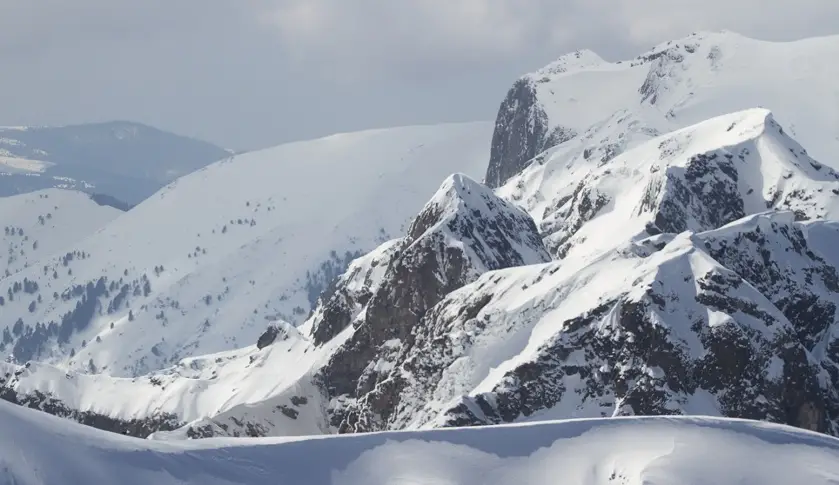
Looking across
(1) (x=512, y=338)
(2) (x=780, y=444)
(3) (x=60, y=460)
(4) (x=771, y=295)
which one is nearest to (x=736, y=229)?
(4) (x=771, y=295)

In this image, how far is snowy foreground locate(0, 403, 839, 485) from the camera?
71950 mm

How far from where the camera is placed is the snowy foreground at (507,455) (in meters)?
71.9

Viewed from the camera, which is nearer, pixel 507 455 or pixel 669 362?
pixel 507 455

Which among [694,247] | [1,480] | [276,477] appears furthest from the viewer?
[694,247]

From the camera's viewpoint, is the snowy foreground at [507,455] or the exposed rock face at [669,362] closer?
the snowy foreground at [507,455]

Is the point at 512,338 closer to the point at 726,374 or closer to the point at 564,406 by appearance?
the point at 564,406

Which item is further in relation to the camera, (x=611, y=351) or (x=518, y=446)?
(x=611, y=351)

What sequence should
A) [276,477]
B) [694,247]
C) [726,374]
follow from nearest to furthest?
[276,477] → [726,374] → [694,247]

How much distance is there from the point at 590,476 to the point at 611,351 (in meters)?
60.6

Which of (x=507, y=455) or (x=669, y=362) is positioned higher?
(x=669, y=362)

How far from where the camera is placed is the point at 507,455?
76.9 metres

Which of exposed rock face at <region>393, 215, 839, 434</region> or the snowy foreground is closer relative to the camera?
the snowy foreground

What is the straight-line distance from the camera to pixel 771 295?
159875mm

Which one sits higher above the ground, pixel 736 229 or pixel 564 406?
pixel 736 229
